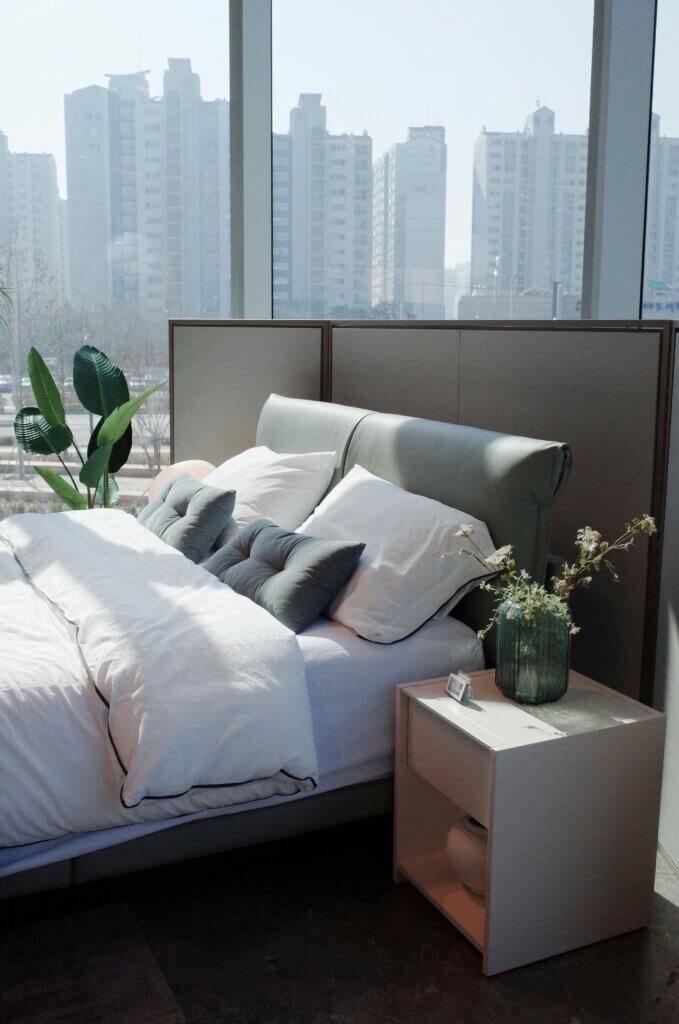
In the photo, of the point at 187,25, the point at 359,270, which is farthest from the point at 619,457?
the point at 187,25

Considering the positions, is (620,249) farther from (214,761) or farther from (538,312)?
(214,761)

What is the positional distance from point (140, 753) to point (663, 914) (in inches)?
51.6

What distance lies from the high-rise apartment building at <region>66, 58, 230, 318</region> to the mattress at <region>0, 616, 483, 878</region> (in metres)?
3.03

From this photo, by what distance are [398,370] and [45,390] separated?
1870mm

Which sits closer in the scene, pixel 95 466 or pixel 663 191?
pixel 663 191

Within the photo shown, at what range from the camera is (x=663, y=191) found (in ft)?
13.4

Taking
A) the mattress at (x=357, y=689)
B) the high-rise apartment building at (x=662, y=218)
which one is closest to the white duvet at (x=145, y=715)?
the mattress at (x=357, y=689)

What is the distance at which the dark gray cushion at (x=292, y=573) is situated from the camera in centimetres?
260

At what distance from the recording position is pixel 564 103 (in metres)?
4.30

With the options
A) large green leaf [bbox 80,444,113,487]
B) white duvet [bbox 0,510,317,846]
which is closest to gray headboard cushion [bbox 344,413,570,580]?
white duvet [bbox 0,510,317,846]

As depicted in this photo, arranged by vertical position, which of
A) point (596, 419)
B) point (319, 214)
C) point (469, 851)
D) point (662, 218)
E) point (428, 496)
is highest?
point (319, 214)

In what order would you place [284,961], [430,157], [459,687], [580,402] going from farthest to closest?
[430,157] → [580,402] → [459,687] → [284,961]

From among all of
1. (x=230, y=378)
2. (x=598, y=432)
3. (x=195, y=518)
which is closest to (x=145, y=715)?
(x=195, y=518)

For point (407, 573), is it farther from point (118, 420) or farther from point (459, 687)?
point (118, 420)
